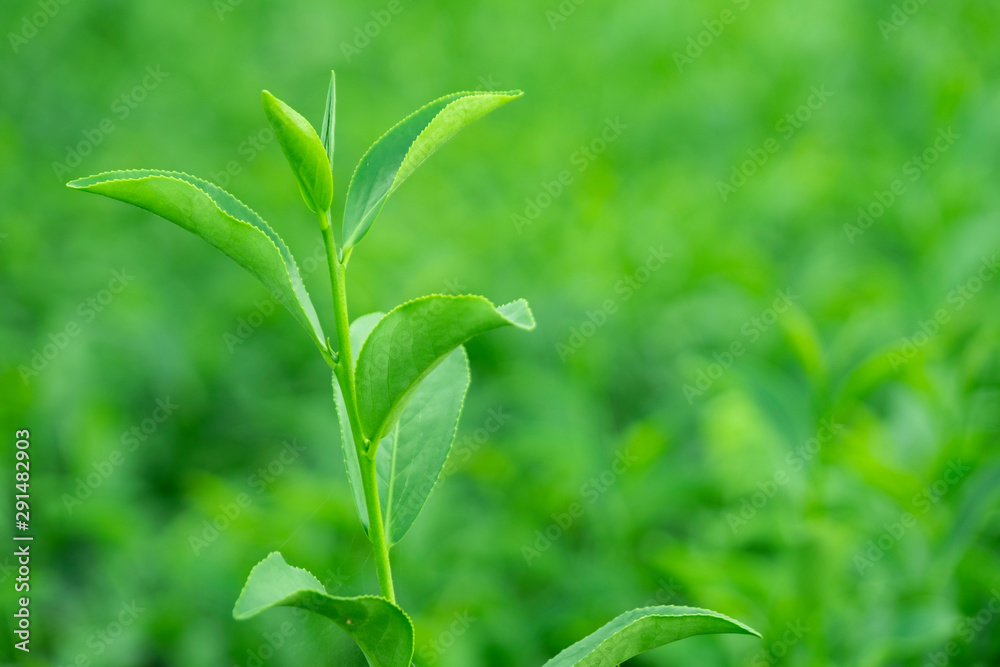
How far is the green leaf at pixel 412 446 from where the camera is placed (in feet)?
2.56

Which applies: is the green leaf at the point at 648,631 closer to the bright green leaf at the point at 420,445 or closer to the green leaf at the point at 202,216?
the bright green leaf at the point at 420,445

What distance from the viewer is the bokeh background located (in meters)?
1.71

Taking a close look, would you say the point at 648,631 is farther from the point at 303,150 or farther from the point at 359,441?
the point at 303,150

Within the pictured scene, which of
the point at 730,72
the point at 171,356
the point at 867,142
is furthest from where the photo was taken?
the point at 730,72

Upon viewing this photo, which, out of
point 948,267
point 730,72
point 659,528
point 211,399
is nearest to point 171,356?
point 211,399

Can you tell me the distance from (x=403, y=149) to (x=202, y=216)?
18 centimetres

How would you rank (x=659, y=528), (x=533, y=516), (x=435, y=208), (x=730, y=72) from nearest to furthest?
1. (x=533, y=516)
2. (x=659, y=528)
3. (x=435, y=208)
4. (x=730, y=72)

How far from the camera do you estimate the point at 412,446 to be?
837 mm

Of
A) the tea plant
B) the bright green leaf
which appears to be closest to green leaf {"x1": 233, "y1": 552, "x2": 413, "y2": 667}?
the tea plant

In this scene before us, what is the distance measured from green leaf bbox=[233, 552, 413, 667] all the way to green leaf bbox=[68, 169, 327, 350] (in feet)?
0.64

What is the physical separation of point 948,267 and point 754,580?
1.10 metres

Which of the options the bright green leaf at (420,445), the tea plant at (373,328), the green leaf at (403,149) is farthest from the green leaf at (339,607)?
the green leaf at (403,149)

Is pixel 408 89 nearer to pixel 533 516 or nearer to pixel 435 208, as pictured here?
pixel 435 208

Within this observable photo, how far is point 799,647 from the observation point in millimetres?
1633
